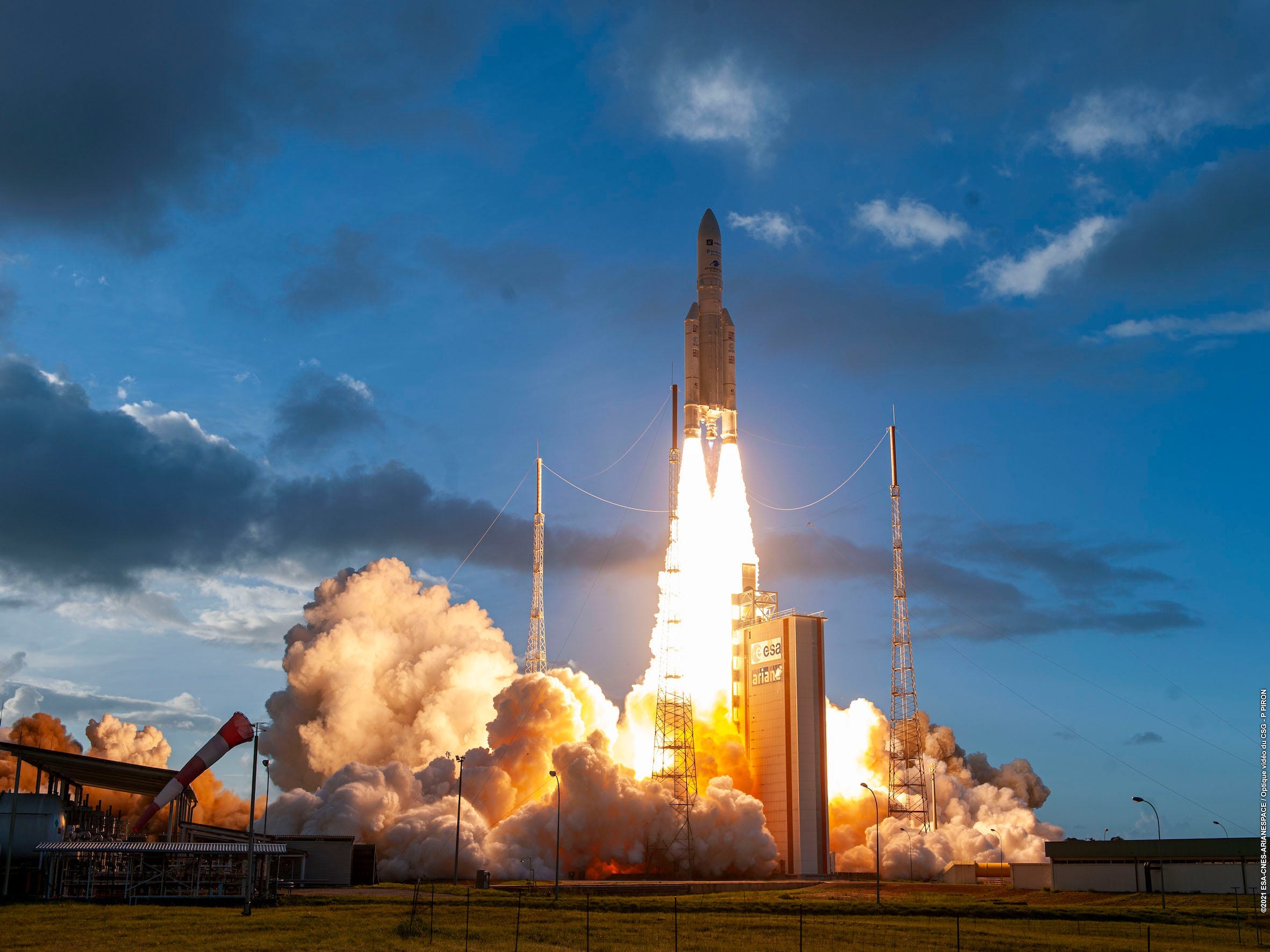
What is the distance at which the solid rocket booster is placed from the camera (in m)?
110

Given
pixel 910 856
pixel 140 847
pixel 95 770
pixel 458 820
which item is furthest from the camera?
pixel 910 856

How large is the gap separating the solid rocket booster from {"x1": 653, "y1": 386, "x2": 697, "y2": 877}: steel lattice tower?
7520 millimetres

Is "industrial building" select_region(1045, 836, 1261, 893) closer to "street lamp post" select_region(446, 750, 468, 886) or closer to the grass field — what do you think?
the grass field

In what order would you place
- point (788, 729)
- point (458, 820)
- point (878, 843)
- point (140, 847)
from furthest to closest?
point (788, 729) → point (878, 843) → point (458, 820) → point (140, 847)

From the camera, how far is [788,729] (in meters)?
105

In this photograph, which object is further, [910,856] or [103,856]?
[910,856]

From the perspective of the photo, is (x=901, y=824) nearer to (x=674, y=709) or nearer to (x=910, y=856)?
(x=910, y=856)

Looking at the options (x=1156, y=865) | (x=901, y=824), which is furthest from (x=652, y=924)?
(x=901, y=824)

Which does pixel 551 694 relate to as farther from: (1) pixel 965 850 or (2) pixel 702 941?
(2) pixel 702 941

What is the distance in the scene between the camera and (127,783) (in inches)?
3410

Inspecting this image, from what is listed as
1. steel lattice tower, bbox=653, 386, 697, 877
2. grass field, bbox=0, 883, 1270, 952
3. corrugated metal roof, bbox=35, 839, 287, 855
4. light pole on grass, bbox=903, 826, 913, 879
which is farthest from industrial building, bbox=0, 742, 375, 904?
light pole on grass, bbox=903, 826, 913, 879

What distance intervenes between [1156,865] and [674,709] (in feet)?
→ 121

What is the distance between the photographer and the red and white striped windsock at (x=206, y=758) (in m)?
74.8

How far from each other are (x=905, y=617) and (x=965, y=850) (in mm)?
20537
